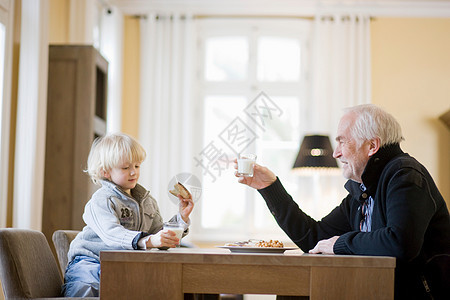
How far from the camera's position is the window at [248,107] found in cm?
640

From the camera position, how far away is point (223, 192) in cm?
641

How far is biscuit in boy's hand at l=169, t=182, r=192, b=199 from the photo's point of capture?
230 cm

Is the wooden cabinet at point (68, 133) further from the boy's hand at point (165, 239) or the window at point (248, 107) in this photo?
the boy's hand at point (165, 239)

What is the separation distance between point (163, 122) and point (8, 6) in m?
2.50

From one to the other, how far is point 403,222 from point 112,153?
106 centimetres

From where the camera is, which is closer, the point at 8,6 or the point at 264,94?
the point at 8,6

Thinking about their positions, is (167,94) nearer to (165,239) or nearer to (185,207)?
(185,207)

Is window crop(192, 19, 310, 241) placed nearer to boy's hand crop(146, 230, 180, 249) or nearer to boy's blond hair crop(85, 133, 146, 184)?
boy's blond hair crop(85, 133, 146, 184)

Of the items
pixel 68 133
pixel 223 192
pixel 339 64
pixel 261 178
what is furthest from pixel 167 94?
pixel 261 178

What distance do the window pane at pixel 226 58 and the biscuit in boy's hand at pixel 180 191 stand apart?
429 cm

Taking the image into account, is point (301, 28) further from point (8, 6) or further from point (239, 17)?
point (8, 6)

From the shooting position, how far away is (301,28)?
6543mm

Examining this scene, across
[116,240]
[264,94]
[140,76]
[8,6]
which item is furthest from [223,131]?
[116,240]

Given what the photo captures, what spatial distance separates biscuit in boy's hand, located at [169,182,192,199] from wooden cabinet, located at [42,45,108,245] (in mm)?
2117
